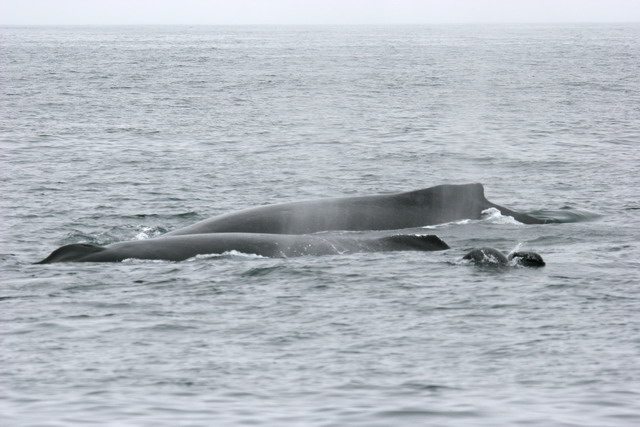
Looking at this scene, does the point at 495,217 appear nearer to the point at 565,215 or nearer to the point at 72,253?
the point at 565,215

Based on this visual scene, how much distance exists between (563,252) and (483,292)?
359 centimetres

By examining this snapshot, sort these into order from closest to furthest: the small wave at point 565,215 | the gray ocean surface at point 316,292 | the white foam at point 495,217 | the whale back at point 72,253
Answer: the gray ocean surface at point 316,292
the whale back at point 72,253
the white foam at point 495,217
the small wave at point 565,215

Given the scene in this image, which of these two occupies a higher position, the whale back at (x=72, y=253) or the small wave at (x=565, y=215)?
the whale back at (x=72, y=253)

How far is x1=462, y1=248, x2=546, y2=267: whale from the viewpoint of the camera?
17062 mm

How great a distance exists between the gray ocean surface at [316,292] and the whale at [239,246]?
32cm

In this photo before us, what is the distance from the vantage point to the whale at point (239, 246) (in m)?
17.2

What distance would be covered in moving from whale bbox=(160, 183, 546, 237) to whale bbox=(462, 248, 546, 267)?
3220 millimetres

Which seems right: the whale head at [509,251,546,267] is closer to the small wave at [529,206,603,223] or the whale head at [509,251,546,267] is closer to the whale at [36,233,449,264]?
the whale at [36,233,449,264]

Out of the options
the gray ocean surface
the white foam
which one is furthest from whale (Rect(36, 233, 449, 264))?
the white foam

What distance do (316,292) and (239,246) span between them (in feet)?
8.67

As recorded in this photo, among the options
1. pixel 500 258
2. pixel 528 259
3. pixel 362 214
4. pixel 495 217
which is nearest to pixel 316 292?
pixel 500 258

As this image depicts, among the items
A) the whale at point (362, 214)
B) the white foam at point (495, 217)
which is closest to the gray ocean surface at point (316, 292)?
the white foam at point (495, 217)

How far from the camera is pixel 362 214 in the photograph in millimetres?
20344

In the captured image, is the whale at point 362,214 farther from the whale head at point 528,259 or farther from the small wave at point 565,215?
the whale head at point 528,259
